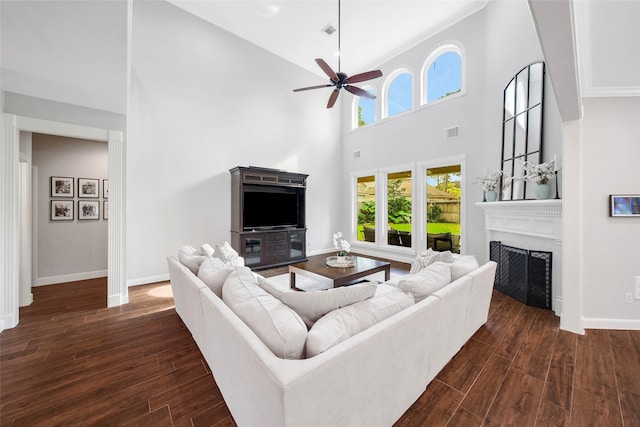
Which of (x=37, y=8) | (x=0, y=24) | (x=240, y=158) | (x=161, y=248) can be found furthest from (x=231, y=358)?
(x=240, y=158)

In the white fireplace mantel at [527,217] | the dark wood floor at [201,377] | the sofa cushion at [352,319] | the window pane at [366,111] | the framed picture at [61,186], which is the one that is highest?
the window pane at [366,111]

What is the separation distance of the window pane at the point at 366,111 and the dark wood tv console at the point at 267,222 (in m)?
2.46

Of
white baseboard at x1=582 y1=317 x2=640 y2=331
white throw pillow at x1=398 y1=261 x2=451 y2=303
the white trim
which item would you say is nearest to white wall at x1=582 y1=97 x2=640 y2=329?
white baseboard at x1=582 y1=317 x2=640 y2=331

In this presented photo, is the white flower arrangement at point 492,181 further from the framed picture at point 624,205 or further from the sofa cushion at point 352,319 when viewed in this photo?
the sofa cushion at point 352,319

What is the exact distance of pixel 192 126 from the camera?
15.1 ft

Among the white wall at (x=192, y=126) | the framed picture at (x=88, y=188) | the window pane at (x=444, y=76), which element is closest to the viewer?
the white wall at (x=192, y=126)

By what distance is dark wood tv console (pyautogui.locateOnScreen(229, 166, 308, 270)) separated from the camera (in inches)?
189

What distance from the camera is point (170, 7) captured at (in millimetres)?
4379

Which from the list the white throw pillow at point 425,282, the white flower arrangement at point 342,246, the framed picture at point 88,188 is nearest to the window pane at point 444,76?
the white flower arrangement at point 342,246

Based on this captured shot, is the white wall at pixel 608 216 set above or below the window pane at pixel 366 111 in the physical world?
below

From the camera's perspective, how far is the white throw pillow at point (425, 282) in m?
Answer: 1.71

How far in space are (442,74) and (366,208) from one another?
11.1 ft

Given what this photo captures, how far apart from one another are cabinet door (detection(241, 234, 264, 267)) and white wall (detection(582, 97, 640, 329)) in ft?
15.2

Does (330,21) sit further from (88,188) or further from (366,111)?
(88,188)
